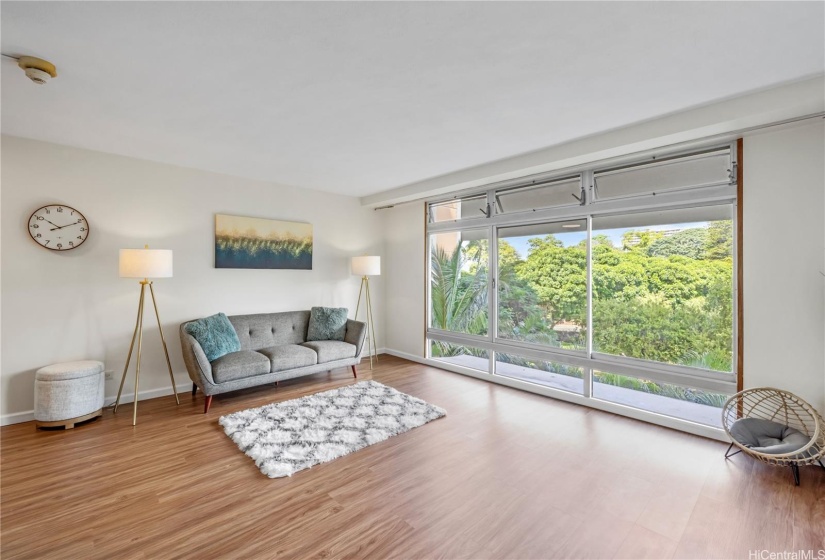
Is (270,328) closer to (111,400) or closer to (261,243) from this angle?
(261,243)

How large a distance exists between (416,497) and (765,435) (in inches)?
103

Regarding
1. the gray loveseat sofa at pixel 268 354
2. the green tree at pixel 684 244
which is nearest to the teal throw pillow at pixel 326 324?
the gray loveseat sofa at pixel 268 354

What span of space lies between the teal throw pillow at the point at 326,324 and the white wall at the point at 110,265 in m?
0.48

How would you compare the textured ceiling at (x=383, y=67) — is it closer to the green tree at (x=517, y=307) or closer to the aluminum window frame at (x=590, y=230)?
the aluminum window frame at (x=590, y=230)

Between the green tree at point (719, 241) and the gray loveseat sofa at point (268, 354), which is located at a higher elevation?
the green tree at point (719, 241)

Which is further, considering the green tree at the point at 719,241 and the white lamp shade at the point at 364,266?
the white lamp shade at the point at 364,266

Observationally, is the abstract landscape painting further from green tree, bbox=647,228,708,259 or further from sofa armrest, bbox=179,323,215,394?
green tree, bbox=647,228,708,259

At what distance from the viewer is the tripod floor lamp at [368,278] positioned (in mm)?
5398

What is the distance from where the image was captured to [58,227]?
3.54 m

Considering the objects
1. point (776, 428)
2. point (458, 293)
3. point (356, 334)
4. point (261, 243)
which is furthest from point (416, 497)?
point (261, 243)

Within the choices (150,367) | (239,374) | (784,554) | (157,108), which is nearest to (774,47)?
(784,554)

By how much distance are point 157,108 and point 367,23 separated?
1.96 meters

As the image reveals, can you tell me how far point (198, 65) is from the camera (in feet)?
7.11

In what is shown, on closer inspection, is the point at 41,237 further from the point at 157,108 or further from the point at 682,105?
the point at 682,105
